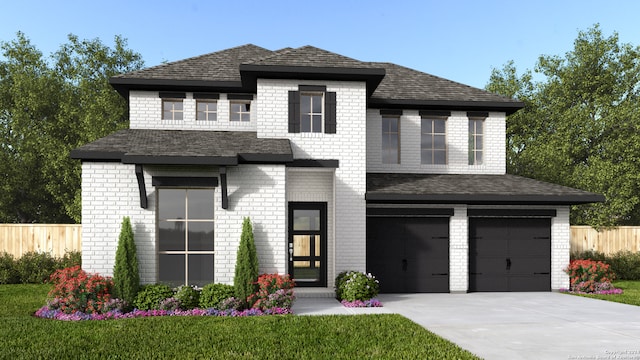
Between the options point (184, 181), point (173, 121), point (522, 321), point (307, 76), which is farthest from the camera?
point (173, 121)

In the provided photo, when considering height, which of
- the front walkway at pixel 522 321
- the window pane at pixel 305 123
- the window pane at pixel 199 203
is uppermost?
the window pane at pixel 305 123

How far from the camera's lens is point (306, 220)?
16094 millimetres

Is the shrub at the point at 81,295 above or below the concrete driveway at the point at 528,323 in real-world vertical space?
above

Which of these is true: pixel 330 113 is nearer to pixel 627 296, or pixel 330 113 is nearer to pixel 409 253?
pixel 409 253

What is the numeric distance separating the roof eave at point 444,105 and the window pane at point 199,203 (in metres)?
6.79

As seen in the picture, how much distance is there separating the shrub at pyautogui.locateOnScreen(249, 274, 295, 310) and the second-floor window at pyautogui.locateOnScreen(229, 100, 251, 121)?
21.8 feet

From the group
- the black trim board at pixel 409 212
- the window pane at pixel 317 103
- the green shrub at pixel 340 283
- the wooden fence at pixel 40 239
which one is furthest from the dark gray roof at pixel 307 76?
the wooden fence at pixel 40 239

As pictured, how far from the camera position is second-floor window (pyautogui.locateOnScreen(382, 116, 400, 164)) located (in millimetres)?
17547

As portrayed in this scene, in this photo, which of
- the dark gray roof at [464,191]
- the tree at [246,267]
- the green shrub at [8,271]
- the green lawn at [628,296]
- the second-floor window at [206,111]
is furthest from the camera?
the green shrub at [8,271]

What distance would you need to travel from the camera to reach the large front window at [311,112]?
14922 mm

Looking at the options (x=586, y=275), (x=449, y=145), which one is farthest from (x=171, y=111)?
(x=586, y=275)

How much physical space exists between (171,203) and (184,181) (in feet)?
2.79

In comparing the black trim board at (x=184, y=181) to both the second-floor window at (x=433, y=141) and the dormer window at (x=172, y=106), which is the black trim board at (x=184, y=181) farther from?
the second-floor window at (x=433, y=141)

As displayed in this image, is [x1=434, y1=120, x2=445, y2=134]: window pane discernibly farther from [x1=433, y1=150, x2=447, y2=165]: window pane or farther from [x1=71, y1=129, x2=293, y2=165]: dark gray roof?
[x1=71, y1=129, x2=293, y2=165]: dark gray roof
